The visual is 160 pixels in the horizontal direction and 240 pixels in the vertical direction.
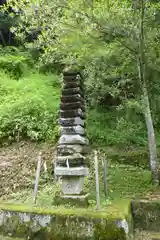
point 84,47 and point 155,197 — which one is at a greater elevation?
point 84,47

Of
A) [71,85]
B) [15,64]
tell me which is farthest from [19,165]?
[15,64]

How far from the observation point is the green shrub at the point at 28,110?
32.0 feet

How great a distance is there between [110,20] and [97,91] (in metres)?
2.57

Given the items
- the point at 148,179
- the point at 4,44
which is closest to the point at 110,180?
the point at 148,179

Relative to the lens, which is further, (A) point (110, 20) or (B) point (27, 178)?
(B) point (27, 178)

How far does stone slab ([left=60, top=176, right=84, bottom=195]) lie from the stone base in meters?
0.08

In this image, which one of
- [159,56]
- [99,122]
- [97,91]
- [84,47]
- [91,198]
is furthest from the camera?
[99,122]

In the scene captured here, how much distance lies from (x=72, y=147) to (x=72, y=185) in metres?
0.70

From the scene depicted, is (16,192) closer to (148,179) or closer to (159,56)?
(148,179)

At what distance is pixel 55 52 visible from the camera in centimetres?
735

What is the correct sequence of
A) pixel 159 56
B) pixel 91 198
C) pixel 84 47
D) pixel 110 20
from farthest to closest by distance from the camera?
pixel 159 56 → pixel 84 47 → pixel 110 20 → pixel 91 198

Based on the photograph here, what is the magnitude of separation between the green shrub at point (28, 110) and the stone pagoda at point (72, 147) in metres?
3.94

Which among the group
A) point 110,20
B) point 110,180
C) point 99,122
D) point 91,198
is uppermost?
point 110,20

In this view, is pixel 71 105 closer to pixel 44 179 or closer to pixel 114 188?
pixel 114 188
